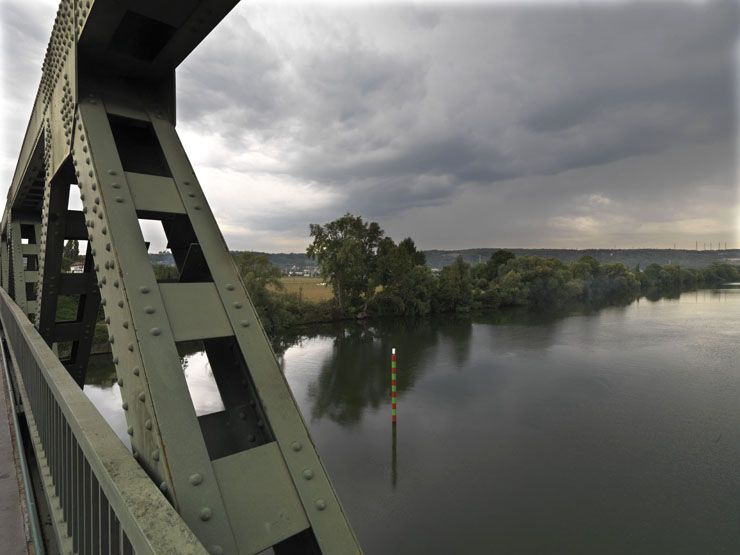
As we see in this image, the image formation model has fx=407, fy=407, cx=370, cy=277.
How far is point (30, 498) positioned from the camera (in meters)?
1.93

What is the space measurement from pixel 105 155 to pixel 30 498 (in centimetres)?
165

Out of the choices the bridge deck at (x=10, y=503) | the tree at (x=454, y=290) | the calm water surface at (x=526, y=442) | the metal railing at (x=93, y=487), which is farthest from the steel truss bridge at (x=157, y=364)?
the tree at (x=454, y=290)

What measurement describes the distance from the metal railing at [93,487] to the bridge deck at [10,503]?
0.14 metres

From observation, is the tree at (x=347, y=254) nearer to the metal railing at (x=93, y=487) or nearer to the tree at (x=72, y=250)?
the tree at (x=72, y=250)

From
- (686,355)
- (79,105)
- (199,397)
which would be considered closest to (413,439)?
(199,397)

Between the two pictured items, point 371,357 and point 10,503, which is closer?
point 10,503

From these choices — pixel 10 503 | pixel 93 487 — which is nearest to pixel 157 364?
pixel 93 487

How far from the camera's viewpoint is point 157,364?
131 centimetres

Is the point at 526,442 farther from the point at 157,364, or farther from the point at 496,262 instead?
the point at 496,262

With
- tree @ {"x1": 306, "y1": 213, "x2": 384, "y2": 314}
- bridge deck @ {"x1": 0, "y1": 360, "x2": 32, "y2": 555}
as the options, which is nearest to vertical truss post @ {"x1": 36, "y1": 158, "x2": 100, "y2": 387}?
bridge deck @ {"x1": 0, "y1": 360, "x2": 32, "y2": 555}

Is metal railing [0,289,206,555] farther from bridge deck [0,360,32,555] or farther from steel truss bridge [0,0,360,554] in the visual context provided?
bridge deck [0,360,32,555]

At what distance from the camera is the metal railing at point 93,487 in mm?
825

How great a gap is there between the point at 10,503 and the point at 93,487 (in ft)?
4.31

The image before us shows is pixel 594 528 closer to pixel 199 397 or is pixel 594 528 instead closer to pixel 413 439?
pixel 413 439
